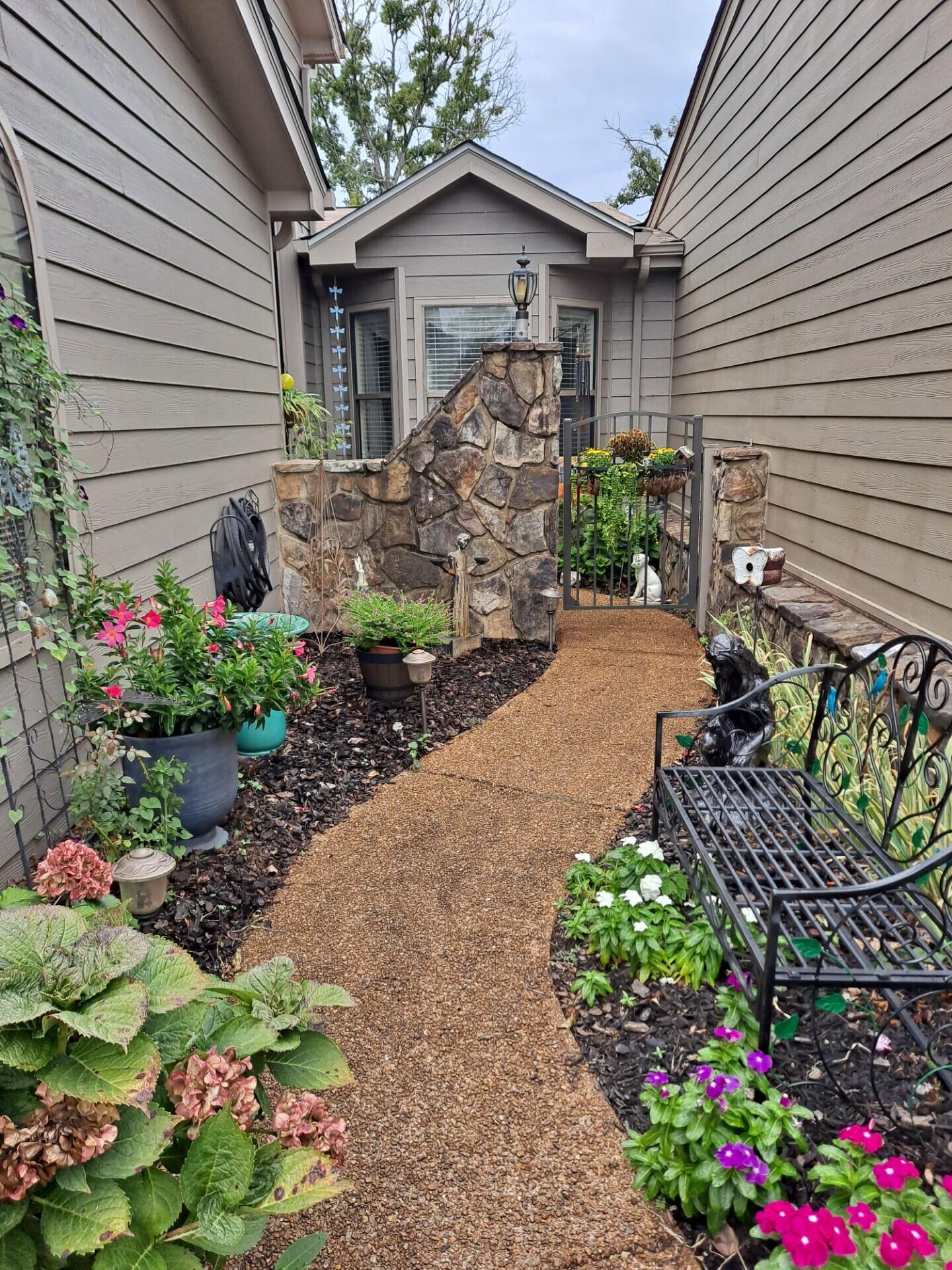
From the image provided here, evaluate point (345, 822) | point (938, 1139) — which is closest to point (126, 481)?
point (345, 822)

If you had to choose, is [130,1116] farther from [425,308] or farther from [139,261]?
[425,308]

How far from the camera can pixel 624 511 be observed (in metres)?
7.27

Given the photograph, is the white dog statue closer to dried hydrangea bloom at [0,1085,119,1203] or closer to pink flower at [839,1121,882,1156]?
pink flower at [839,1121,882,1156]

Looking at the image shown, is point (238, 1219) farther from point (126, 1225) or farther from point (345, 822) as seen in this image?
point (345, 822)

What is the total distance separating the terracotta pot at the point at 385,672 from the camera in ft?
14.4

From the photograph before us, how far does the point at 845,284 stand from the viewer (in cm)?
434

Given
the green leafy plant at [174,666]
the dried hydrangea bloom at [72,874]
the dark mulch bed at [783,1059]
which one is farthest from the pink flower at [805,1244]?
the green leafy plant at [174,666]

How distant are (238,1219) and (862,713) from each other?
9.95 feet

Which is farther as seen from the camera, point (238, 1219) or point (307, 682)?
point (307, 682)

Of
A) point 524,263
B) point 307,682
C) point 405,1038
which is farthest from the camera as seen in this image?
point 524,263

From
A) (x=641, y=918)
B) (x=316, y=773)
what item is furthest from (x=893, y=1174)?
(x=316, y=773)

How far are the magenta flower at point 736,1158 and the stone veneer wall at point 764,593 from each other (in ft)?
7.35

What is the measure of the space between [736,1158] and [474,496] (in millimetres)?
4389

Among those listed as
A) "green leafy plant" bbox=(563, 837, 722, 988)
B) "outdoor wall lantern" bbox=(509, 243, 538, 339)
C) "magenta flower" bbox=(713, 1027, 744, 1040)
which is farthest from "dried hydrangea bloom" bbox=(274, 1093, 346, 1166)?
"outdoor wall lantern" bbox=(509, 243, 538, 339)
